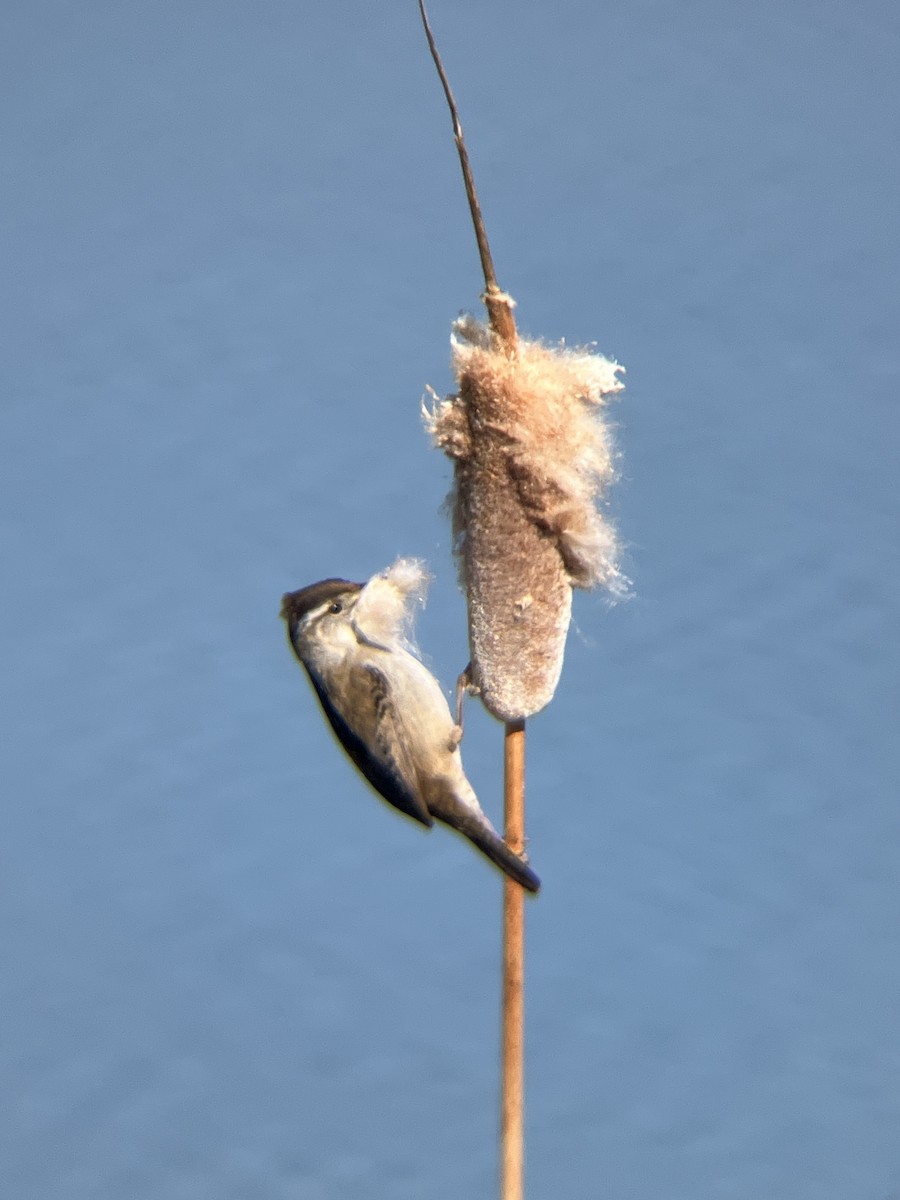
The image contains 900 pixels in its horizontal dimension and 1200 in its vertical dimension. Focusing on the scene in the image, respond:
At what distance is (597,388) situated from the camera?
138 cm

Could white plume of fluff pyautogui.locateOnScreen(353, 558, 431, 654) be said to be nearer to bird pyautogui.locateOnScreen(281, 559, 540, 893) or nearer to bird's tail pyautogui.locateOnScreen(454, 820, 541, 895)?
bird pyautogui.locateOnScreen(281, 559, 540, 893)

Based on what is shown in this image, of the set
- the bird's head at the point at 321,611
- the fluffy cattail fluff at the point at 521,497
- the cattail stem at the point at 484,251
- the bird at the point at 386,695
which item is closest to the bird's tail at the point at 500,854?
the bird at the point at 386,695

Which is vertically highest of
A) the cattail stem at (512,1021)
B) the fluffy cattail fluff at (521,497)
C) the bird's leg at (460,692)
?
the fluffy cattail fluff at (521,497)

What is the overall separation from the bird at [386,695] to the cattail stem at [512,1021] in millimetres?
87

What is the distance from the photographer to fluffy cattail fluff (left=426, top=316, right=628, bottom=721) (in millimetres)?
1342

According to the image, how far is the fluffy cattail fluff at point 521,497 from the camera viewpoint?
134 cm

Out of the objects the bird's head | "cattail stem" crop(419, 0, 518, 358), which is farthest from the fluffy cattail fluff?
the bird's head

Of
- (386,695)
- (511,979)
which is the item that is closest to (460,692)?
(386,695)

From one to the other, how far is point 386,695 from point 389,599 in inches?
4.1

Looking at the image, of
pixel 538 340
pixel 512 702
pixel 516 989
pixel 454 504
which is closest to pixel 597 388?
pixel 538 340

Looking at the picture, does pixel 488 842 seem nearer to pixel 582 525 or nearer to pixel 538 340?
pixel 582 525

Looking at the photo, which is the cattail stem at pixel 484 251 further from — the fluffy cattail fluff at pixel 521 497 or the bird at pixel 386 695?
the bird at pixel 386 695

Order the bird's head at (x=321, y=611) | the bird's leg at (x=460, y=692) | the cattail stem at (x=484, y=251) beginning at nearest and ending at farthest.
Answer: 1. the cattail stem at (x=484, y=251)
2. the bird's leg at (x=460, y=692)
3. the bird's head at (x=321, y=611)

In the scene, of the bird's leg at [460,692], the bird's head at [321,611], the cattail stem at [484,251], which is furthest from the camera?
the bird's head at [321,611]
